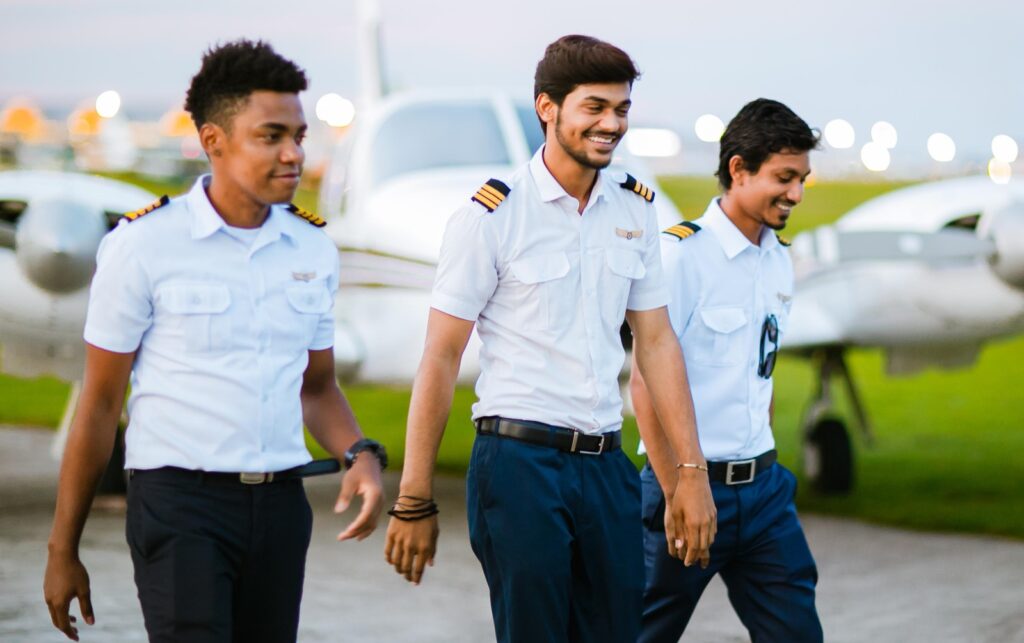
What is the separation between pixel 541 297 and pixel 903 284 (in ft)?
21.1

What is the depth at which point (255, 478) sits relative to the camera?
9.71ft

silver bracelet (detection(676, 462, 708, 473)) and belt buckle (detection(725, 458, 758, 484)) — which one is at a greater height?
silver bracelet (detection(676, 462, 708, 473))

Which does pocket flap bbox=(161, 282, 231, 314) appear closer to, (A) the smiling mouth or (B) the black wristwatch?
(B) the black wristwatch

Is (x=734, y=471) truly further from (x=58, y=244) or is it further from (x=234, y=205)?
(x=58, y=244)

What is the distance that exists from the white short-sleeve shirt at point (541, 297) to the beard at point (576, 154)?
81 millimetres

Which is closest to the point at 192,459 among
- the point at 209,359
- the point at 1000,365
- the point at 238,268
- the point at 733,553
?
the point at 209,359

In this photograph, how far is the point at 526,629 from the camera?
128 inches

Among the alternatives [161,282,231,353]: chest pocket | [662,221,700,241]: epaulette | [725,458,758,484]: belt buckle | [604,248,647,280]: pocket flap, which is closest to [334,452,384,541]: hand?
[161,282,231,353]: chest pocket

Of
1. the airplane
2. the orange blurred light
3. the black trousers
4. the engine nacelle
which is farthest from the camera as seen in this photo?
the orange blurred light

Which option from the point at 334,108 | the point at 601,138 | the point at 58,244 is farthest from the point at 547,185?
the point at 334,108

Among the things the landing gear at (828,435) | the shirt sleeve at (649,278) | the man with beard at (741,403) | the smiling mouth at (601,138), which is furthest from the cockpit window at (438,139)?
the smiling mouth at (601,138)

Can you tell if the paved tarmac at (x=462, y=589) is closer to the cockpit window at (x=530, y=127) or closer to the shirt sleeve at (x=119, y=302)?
the cockpit window at (x=530, y=127)

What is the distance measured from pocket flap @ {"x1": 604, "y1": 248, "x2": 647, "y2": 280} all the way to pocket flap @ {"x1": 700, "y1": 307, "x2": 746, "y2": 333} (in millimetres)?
520

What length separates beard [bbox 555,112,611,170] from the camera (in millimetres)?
3326
